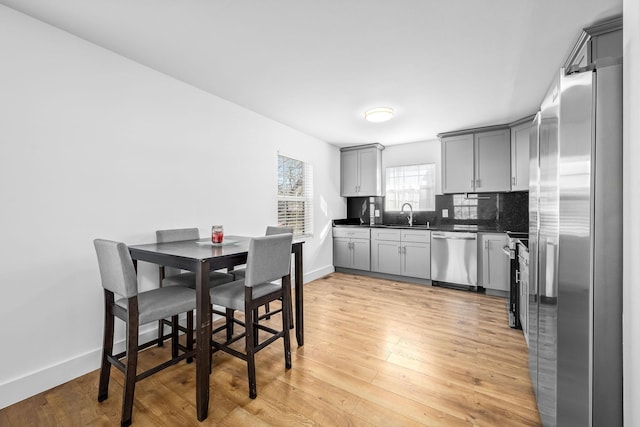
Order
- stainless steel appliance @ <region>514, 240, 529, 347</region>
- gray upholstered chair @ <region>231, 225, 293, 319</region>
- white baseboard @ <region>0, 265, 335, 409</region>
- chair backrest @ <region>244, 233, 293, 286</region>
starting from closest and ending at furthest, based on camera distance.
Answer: white baseboard @ <region>0, 265, 335, 409</region> → chair backrest @ <region>244, 233, 293, 286</region> → stainless steel appliance @ <region>514, 240, 529, 347</region> → gray upholstered chair @ <region>231, 225, 293, 319</region>

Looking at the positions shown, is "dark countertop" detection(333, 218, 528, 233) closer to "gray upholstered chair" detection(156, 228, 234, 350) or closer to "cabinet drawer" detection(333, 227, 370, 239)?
"cabinet drawer" detection(333, 227, 370, 239)

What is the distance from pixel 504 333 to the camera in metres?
2.72

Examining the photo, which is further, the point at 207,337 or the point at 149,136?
the point at 149,136

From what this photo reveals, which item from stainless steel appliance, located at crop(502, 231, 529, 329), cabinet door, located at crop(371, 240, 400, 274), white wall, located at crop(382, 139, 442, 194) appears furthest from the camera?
white wall, located at crop(382, 139, 442, 194)

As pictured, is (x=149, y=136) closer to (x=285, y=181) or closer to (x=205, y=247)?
(x=205, y=247)

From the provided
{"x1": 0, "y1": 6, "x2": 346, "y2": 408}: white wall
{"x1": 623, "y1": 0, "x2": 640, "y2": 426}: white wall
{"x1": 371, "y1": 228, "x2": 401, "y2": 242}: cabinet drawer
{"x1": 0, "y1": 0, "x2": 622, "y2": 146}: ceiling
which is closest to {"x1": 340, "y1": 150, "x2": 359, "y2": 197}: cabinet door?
{"x1": 371, "y1": 228, "x2": 401, "y2": 242}: cabinet drawer

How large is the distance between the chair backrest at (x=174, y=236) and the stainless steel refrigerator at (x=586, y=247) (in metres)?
2.67

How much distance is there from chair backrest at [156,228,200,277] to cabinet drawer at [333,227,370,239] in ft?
9.53

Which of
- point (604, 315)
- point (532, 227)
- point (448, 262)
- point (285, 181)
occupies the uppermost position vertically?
point (285, 181)

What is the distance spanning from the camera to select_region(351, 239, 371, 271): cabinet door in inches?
194

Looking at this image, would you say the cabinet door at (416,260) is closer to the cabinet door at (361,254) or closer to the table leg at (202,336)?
the cabinet door at (361,254)

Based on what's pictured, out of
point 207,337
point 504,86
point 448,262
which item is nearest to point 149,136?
point 207,337

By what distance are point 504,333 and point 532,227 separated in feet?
4.90

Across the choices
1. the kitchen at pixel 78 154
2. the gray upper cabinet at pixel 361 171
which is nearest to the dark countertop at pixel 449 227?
the gray upper cabinet at pixel 361 171
